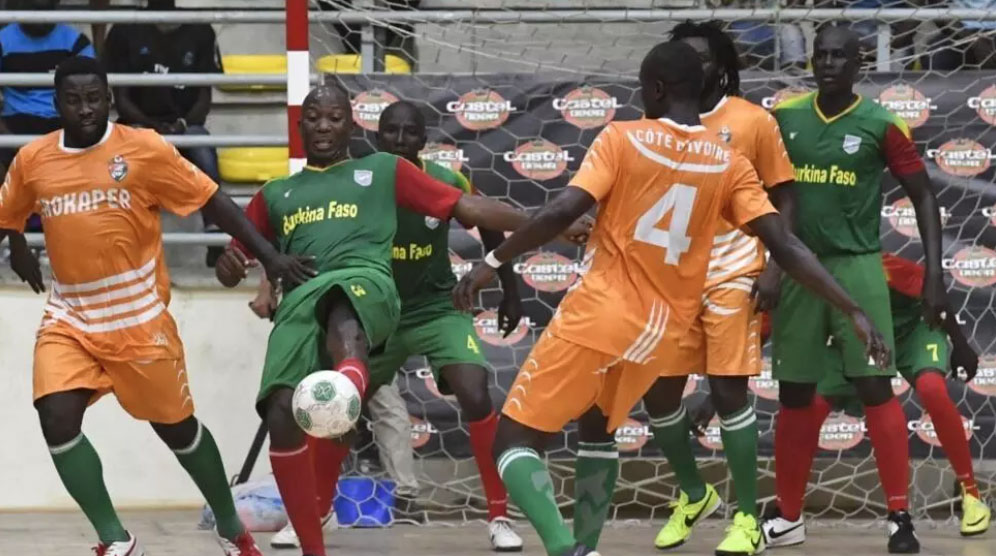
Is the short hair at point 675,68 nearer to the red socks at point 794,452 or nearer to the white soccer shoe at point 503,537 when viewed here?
the red socks at point 794,452

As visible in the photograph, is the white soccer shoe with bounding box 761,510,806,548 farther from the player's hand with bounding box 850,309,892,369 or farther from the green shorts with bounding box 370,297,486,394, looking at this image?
the player's hand with bounding box 850,309,892,369

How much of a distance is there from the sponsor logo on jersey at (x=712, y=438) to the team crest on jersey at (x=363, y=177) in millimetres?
2977

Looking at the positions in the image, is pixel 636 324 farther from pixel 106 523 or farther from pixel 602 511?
pixel 106 523

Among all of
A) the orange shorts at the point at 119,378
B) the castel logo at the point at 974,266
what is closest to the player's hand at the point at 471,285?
the orange shorts at the point at 119,378

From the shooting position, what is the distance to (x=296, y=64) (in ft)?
30.2

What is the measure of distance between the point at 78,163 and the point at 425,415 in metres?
2.84

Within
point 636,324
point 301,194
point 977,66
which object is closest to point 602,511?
point 636,324

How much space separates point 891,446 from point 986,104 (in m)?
2.24

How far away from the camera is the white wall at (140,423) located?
32.7 ft

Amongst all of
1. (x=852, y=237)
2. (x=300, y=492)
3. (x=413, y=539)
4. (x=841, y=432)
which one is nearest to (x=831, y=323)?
(x=852, y=237)

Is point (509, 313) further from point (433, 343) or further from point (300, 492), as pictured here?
point (300, 492)

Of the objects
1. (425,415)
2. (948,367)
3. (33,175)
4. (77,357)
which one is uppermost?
(33,175)

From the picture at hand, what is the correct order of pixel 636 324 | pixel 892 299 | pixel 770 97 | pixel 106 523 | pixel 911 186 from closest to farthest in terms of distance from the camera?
pixel 636 324, pixel 106 523, pixel 911 186, pixel 892 299, pixel 770 97

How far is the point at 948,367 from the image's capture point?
9.28 metres
